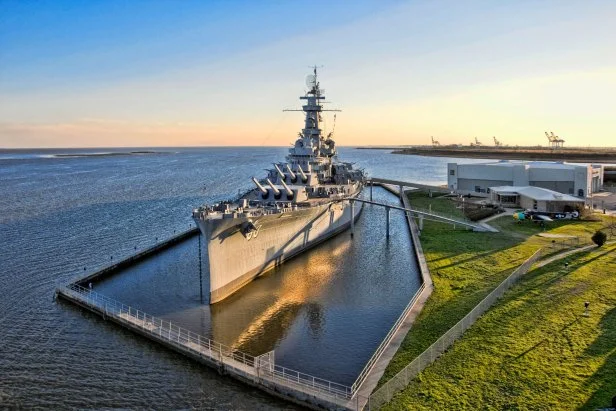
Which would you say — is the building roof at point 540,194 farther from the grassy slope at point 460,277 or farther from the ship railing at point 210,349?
the ship railing at point 210,349

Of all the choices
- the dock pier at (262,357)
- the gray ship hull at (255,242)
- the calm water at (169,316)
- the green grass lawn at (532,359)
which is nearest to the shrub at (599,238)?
the green grass lawn at (532,359)

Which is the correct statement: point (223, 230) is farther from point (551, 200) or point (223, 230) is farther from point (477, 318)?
point (551, 200)

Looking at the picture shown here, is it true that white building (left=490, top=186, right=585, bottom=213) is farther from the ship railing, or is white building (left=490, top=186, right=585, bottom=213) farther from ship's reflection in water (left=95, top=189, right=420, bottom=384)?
the ship railing

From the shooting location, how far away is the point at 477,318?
22141 millimetres

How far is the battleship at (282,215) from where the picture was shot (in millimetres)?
28094

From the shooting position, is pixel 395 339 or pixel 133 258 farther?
pixel 133 258

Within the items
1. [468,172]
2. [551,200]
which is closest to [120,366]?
[551,200]

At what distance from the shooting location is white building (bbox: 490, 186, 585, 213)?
4978 cm

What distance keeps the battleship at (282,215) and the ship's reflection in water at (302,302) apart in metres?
1.33

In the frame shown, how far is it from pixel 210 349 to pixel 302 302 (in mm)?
8564

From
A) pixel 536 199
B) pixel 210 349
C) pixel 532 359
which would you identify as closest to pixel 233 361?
pixel 210 349

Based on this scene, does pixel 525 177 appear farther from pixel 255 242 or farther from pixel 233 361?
pixel 233 361

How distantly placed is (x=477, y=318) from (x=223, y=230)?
1464cm

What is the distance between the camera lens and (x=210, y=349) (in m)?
21.3
